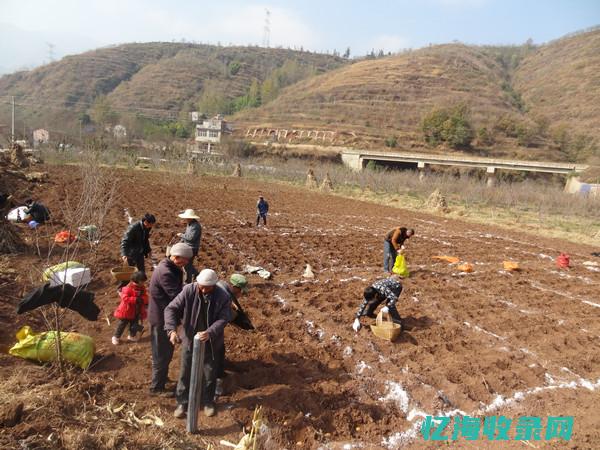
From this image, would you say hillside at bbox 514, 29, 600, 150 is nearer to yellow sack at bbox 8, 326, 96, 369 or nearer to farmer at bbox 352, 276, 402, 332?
farmer at bbox 352, 276, 402, 332

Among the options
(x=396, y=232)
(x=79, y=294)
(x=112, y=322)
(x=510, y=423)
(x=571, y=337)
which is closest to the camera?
(x=510, y=423)

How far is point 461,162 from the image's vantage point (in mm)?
38406

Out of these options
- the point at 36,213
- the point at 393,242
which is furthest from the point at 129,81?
the point at 393,242

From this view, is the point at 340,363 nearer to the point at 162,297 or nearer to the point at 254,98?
the point at 162,297

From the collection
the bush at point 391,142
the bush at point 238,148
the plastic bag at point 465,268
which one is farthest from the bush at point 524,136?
the plastic bag at point 465,268

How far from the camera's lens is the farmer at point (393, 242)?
7.23m

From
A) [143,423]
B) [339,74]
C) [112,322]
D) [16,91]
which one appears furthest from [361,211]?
[16,91]

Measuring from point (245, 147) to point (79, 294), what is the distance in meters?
47.6

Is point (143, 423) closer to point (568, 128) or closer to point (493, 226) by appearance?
point (493, 226)

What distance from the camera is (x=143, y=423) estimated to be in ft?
10.2

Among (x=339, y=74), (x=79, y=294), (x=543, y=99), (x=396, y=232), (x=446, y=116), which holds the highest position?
(x=339, y=74)

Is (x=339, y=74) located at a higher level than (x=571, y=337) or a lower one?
higher

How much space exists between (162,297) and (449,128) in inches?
2121

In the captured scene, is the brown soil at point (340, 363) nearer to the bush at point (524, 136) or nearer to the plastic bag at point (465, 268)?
the plastic bag at point (465, 268)
